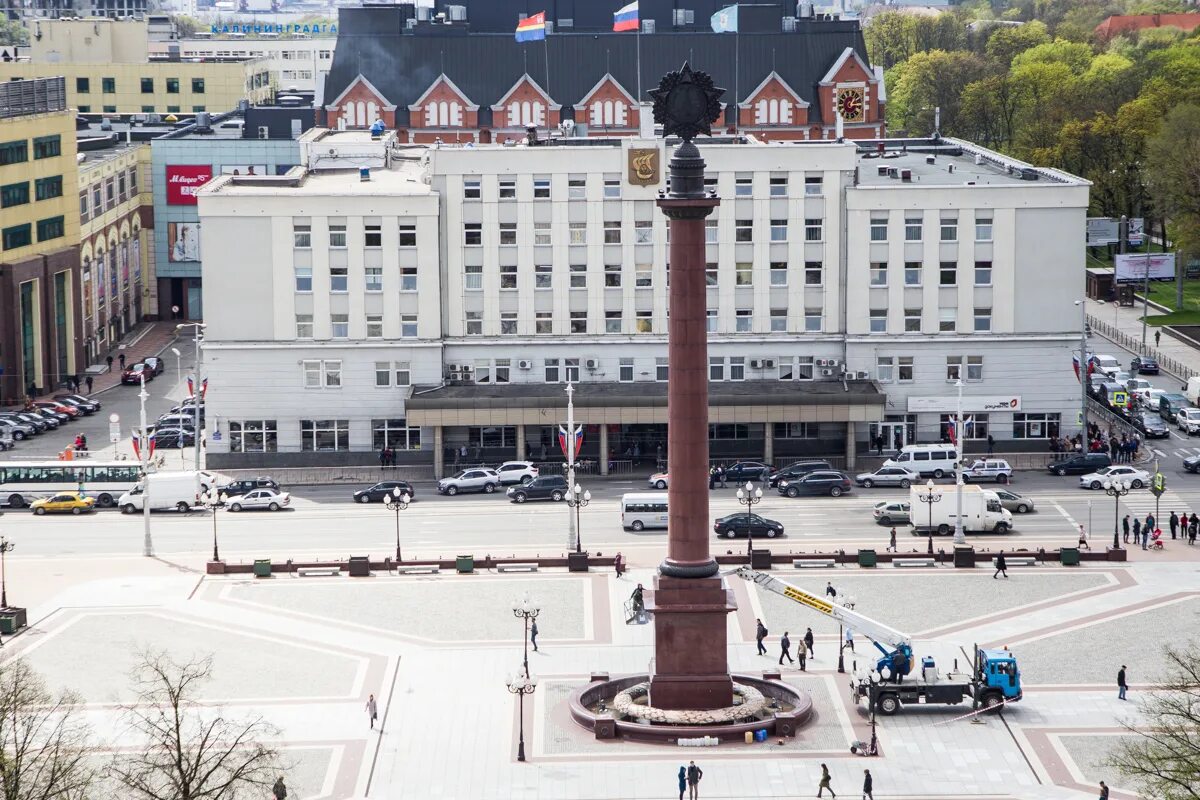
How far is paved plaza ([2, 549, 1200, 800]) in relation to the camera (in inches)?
2997

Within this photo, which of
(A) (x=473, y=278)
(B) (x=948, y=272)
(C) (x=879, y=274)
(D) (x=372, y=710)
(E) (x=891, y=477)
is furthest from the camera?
(A) (x=473, y=278)

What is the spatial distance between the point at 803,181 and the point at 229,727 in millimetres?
60374

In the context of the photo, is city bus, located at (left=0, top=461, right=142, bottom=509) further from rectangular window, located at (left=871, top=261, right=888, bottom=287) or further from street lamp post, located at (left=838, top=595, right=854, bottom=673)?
street lamp post, located at (left=838, top=595, right=854, bottom=673)

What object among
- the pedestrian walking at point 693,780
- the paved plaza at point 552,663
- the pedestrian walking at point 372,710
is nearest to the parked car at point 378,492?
the paved plaza at point 552,663

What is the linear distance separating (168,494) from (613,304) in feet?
90.2

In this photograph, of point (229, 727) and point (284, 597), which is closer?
point (229, 727)

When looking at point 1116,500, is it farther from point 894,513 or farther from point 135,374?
point 135,374

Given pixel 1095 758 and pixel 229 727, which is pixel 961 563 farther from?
pixel 229 727

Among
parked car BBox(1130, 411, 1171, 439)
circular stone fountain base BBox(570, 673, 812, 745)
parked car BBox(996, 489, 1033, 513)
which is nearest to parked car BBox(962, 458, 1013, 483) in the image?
parked car BBox(996, 489, 1033, 513)

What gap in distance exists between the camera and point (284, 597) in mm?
100188

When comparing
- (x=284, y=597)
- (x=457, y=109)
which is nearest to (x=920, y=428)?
(x=284, y=597)

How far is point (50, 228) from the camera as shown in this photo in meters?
155

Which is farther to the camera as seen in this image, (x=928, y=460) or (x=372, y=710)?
(x=928, y=460)

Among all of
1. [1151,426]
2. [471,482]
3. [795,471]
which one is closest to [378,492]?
[471,482]
